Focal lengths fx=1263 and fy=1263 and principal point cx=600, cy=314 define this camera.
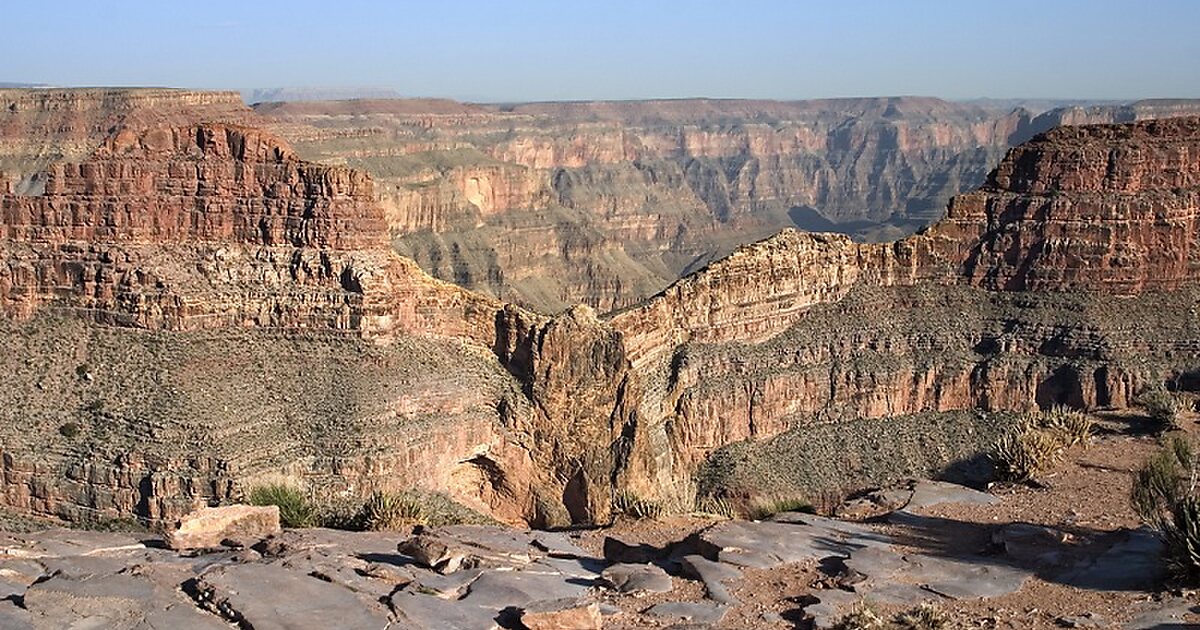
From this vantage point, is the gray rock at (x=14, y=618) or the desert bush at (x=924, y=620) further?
the desert bush at (x=924, y=620)

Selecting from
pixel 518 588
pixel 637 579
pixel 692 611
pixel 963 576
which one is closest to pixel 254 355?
pixel 518 588

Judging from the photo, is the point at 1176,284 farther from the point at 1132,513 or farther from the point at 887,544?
the point at 887,544

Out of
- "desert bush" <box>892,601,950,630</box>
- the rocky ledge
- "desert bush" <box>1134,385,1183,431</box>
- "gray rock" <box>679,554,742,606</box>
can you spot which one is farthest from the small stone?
"desert bush" <box>1134,385,1183,431</box>

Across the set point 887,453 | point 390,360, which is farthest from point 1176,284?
point 390,360

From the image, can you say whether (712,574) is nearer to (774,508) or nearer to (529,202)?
(774,508)

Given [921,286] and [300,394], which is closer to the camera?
[300,394]

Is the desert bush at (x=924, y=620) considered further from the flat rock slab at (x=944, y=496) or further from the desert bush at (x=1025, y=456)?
the desert bush at (x=1025, y=456)

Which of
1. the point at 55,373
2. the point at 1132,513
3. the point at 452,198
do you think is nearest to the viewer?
the point at 1132,513

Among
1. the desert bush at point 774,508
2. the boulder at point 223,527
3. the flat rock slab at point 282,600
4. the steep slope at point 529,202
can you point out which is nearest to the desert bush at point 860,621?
the flat rock slab at point 282,600
